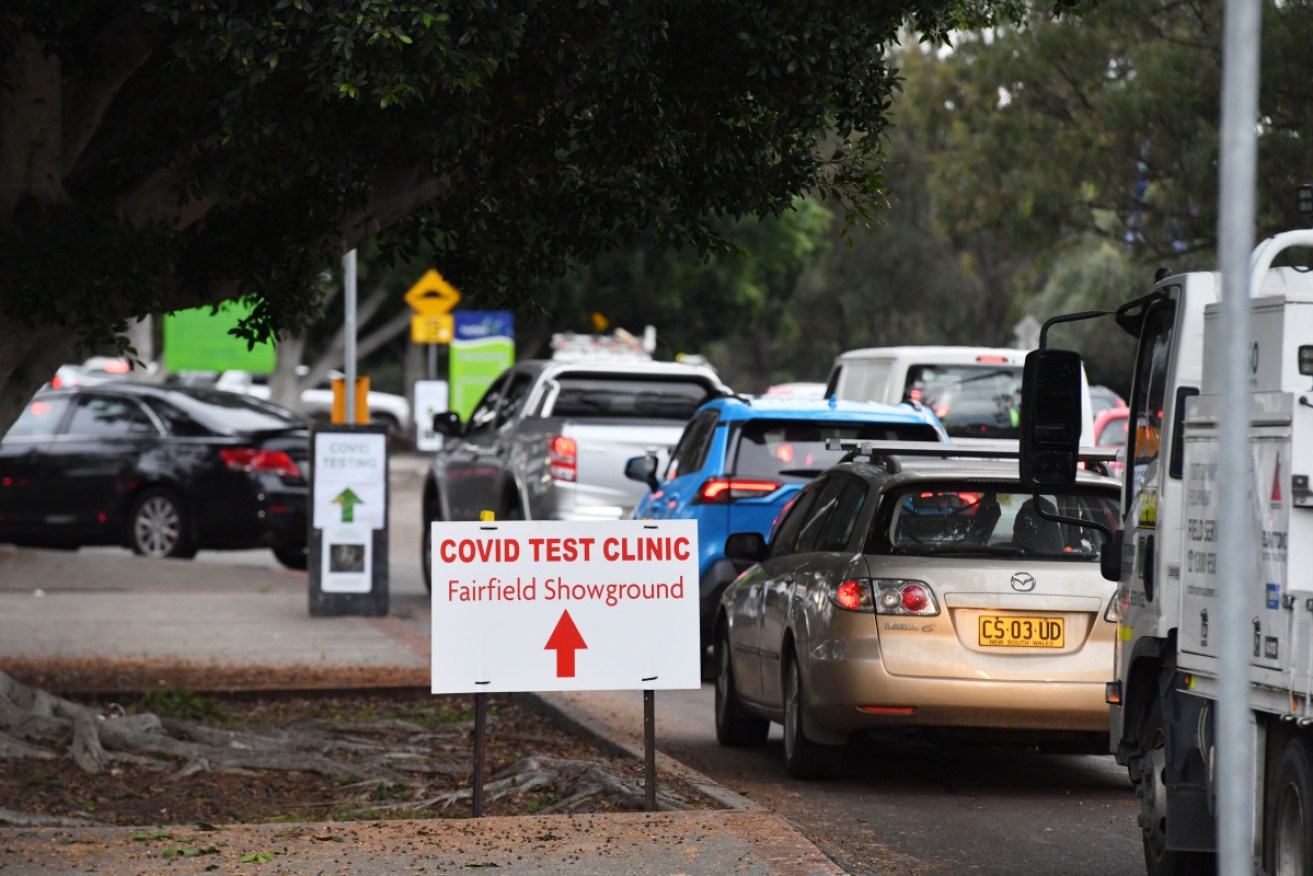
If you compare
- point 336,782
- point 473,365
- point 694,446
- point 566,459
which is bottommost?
point 336,782

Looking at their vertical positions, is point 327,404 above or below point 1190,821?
above

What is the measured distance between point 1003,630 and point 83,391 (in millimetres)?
13796

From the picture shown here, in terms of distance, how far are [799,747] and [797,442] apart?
356 cm

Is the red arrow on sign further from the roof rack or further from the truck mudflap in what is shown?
the truck mudflap

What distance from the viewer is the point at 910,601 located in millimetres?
9406

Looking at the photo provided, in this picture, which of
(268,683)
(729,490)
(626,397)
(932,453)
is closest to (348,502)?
(626,397)

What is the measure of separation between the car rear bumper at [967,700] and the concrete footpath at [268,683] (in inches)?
30.4

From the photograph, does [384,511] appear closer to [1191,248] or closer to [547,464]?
[547,464]

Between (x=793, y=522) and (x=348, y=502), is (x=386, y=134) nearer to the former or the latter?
(x=793, y=522)

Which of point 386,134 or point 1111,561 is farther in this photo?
point 386,134

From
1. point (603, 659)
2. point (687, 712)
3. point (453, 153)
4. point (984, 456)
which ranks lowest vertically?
point (687, 712)

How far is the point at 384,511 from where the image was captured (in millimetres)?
17094

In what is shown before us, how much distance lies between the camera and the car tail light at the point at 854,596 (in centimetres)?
944

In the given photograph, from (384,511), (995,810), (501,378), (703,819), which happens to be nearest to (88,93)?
(703,819)
